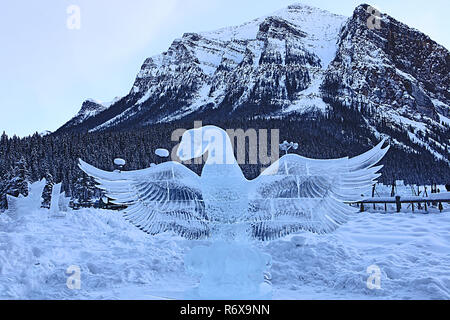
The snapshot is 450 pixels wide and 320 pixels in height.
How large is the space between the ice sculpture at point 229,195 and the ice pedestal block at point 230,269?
0.01 metres

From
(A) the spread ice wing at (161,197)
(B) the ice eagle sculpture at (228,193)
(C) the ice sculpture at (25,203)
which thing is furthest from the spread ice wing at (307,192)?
(C) the ice sculpture at (25,203)

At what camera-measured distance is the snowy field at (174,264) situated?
574 centimetres

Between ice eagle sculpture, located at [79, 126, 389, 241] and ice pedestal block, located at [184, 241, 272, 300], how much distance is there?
422mm

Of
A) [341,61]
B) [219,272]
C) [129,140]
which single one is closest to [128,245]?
[219,272]

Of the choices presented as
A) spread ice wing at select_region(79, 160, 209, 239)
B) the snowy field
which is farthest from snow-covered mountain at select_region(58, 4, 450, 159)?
spread ice wing at select_region(79, 160, 209, 239)

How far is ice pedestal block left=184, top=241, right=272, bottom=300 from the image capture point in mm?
4828

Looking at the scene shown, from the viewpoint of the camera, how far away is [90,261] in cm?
707

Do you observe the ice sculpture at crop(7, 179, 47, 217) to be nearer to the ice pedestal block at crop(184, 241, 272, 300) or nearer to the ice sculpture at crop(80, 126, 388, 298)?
the ice sculpture at crop(80, 126, 388, 298)

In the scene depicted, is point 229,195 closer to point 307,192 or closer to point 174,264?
point 307,192

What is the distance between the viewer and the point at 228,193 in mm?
5145

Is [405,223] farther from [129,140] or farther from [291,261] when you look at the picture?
[129,140]

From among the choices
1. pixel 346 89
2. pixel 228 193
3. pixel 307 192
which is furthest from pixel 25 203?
pixel 346 89

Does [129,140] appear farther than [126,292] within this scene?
Yes
